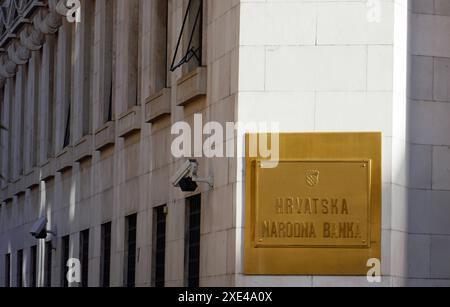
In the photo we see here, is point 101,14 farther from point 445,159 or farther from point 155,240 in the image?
point 445,159

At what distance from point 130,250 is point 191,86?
628 centimetres

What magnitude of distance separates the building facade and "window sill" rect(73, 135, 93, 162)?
4.3 inches

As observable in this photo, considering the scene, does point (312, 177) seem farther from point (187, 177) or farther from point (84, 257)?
point (84, 257)

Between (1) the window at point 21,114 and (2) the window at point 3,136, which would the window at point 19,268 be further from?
(2) the window at point 3,136

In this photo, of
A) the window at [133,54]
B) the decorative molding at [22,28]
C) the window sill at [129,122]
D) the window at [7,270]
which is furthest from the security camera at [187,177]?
the window at [7,270]

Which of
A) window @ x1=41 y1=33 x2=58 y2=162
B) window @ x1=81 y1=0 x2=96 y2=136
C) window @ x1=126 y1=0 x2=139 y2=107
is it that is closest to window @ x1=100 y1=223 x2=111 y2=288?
window @ x1=126 y1=0 x2=139 y2=107

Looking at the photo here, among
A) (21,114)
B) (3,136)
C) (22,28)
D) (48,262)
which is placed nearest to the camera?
(48,262)

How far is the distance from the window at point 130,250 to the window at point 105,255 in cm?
199

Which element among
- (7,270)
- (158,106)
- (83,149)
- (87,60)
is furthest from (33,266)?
(158,106)

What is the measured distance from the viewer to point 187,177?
2498cm

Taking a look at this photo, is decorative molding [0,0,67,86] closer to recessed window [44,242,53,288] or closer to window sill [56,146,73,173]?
window sill [56,146,73,173]

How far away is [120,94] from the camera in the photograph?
32.3 m

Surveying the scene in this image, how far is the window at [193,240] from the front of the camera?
84.4 feet
